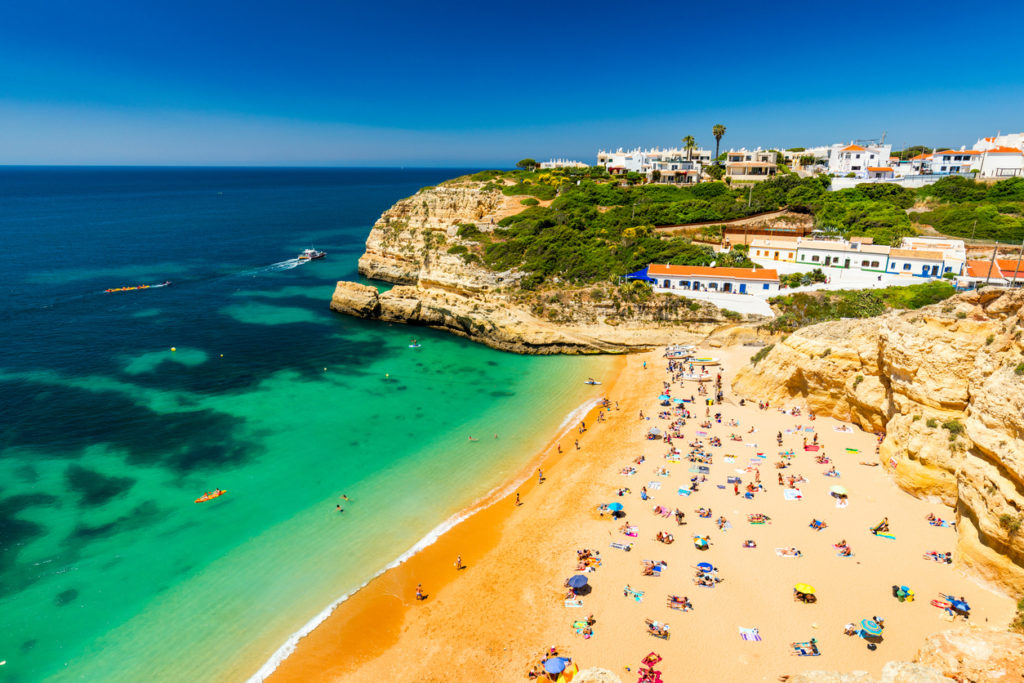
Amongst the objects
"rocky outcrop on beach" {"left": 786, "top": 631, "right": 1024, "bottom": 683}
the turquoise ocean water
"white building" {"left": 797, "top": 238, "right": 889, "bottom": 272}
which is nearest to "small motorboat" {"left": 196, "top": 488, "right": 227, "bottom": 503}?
the turquoise ocean water

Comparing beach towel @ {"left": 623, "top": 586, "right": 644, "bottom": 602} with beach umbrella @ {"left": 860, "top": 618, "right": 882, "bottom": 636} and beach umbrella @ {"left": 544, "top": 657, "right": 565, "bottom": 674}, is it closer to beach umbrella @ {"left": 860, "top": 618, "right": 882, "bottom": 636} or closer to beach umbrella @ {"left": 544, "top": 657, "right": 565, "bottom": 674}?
beach umbrella @ {"left": 544, "top": 657, "right": 565, "bottom": 674}

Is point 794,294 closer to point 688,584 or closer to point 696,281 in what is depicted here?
point 696,281

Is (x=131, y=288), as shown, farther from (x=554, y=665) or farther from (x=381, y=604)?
(x=554, y=665)

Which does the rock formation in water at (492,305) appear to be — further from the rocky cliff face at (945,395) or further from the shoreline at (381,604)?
the shoreline at (381,604)

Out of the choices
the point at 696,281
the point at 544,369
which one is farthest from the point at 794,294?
the point at 544,369

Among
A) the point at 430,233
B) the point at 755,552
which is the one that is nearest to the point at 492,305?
the point at 430,233
